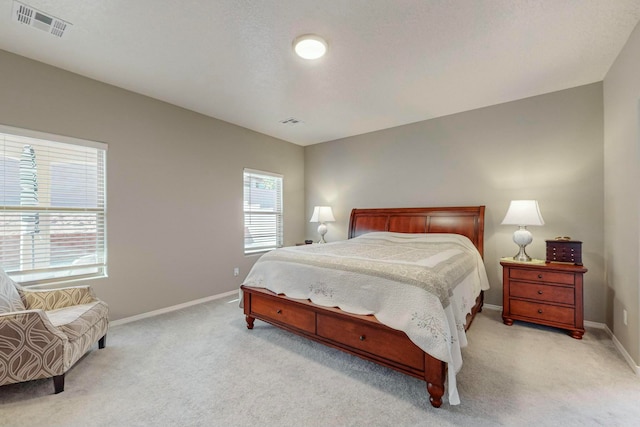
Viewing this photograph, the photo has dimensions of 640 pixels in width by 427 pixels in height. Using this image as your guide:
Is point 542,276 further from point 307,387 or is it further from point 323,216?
point 323,216

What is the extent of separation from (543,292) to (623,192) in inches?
45.5

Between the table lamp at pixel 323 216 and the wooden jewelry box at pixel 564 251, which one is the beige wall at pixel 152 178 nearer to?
the table lamp at pixel 323 216

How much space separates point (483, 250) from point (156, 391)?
3793 mm

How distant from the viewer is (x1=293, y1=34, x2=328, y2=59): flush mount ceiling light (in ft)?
7.41

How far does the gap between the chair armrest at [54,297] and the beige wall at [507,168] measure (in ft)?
12.8

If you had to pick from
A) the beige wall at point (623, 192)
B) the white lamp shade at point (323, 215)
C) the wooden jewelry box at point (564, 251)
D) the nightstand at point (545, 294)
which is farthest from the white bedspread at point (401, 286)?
the white lamp shade at point (323, 215)

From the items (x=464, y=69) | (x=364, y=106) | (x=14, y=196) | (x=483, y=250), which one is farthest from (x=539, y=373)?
(x=14, y=196)

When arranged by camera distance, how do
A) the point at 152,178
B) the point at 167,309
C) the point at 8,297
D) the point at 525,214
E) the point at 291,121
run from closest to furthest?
the point at 8,297
the point at 525,214
the point at 152,178
the point at 167,309
the point at 291,121

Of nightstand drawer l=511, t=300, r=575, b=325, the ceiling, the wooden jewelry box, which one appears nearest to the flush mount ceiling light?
the ceiling

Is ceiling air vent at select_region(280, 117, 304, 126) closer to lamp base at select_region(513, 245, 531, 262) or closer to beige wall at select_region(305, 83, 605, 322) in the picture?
beige wall at select_region(305, 83, 605, 322)

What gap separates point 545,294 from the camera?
9.34 ft

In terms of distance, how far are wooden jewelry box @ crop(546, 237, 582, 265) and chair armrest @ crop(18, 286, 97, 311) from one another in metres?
4.67

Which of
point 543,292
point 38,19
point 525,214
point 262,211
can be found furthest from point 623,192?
point 38,19

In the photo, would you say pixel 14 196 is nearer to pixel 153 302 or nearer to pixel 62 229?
pixel 62 229
